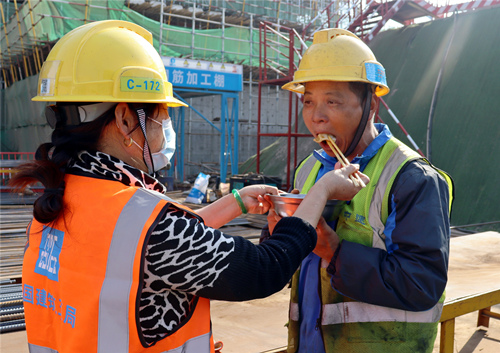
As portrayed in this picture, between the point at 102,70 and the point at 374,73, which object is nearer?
the point at 102,70

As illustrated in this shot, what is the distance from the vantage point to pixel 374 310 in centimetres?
193

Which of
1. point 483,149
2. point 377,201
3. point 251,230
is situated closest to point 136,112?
point 377,201

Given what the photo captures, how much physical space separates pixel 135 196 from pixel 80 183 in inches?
8.9

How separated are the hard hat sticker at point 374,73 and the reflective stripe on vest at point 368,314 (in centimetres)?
102

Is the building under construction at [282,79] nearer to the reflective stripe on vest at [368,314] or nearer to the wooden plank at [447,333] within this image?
the wooden plank at [447,333]

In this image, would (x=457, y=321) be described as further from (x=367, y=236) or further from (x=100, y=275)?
(x=100, y=275)

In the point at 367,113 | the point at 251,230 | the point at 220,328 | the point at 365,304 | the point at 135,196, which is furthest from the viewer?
the point at 251,230

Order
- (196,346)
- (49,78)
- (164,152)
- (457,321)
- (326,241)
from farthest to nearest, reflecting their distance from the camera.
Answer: (457,321) < (326,241) < (164,152) < (49,78) < (196,346)

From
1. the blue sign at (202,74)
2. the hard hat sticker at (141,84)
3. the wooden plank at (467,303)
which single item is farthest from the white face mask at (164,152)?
the blue sign at (202,74)

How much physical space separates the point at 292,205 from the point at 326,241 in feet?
0.77

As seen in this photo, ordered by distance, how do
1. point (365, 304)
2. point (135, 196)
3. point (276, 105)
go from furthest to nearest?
point (276, 105) → point (365, 304) → point (135, 196)

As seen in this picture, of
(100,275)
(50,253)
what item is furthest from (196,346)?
(50,253)

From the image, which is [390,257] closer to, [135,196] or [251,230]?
[135,196]

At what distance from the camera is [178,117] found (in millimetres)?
16625
